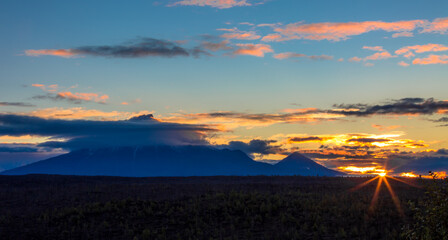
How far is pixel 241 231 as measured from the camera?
26.0m

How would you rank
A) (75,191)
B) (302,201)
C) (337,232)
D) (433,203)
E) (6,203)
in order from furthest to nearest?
1. (75,191)
2. (6,203)
3. (302,201)
4. (337,232)
5. (433,203)

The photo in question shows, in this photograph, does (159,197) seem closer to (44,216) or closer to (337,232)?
(44,216)

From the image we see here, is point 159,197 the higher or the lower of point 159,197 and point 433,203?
the lower

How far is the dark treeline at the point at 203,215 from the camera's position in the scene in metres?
25.4

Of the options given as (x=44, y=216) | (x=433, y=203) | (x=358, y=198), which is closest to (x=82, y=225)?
(x=44, y=216)

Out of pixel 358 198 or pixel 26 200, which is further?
pixel 26 200

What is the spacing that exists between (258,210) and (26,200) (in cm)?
2042

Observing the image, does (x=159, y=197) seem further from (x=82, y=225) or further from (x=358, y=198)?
(x=358, y=198)

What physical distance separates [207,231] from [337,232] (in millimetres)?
7500

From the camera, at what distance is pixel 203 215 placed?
Answer: 29719mm

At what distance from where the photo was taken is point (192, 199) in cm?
3441

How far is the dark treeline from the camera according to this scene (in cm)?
2542

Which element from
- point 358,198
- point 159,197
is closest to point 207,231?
point 159,197

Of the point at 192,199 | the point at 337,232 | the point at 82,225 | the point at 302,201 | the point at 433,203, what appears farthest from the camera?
the point at 192,199
